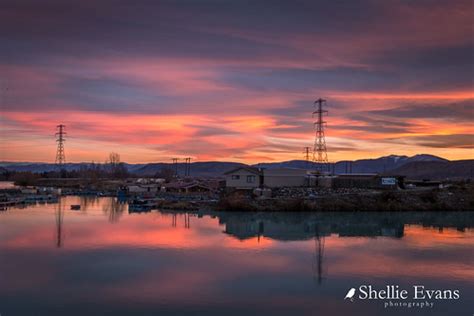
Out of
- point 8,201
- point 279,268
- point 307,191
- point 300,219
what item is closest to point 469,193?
point 307,191

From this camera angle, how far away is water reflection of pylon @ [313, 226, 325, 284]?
10366 mm

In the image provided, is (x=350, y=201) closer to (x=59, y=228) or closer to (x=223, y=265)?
(x=59, y=228)

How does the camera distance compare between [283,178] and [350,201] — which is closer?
[350,201]

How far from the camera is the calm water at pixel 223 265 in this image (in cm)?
821

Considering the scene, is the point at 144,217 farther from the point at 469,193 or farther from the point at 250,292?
the point at 469,193

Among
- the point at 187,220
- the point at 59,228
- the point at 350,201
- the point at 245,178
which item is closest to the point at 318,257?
the point at 187,220

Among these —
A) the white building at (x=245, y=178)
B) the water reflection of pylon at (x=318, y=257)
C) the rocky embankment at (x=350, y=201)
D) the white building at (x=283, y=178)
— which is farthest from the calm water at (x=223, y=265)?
the white building at (x=283, y=178)

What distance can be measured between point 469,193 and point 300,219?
13.4m

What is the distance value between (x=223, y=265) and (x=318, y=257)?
2845 mm

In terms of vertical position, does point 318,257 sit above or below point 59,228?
below

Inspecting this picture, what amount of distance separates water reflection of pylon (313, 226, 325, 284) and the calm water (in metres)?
0.03

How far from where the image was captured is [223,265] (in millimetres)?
11211

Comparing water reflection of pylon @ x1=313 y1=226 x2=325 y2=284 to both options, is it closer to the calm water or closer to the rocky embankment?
the calm water

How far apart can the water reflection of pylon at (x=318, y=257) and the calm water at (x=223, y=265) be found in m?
0.03
